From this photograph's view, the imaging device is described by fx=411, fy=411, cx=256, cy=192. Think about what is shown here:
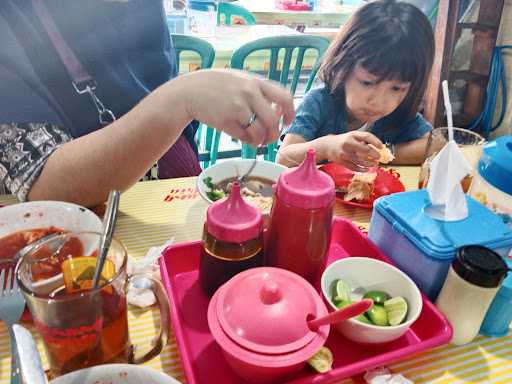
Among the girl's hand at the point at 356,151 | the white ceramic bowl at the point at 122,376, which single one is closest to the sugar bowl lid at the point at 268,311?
the white ceramic bowl at the point at 122,376

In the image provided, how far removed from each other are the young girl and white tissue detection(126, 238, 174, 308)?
699 mm

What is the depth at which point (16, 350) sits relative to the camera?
1.57 feet

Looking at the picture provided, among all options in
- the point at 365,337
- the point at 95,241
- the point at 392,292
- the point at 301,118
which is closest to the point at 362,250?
the point at 392,292

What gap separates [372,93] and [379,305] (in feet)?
3.42

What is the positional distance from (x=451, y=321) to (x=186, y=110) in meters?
0.64

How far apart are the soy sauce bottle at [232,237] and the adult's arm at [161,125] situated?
241mm

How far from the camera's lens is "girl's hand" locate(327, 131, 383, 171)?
1219 mm

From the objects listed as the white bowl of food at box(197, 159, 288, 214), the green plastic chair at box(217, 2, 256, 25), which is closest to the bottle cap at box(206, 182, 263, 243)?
the white bowl of food at box(197, 159, 288, 214)

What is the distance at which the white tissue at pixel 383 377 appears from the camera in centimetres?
61

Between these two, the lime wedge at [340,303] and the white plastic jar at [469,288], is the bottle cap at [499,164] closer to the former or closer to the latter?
the white plastic jar at [469,288]

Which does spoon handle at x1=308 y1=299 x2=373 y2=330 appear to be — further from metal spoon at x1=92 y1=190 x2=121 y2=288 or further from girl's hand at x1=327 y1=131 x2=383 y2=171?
girl's hand at x1=327 y1=131 x2=383 y2=171

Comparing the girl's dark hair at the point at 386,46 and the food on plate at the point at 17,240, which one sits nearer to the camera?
the food on plate at the point at 17,240

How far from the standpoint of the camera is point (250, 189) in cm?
108

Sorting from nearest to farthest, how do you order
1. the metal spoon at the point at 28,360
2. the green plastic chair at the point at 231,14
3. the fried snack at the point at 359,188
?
the metal spoon at the point at 28,360 < the fried snack at the point at 359,188 < the green plastic chair at the point at 231,14
